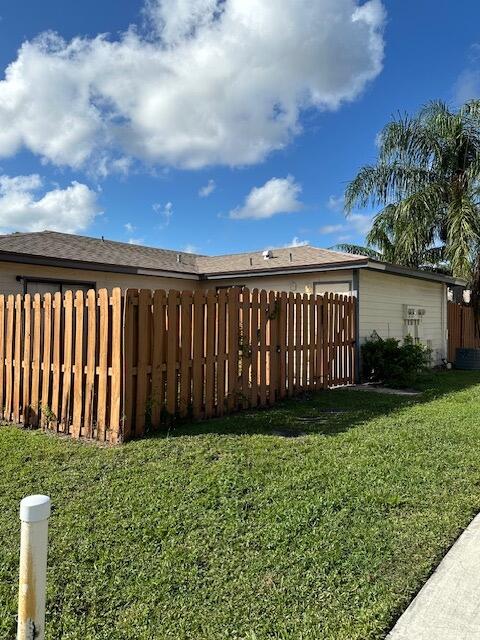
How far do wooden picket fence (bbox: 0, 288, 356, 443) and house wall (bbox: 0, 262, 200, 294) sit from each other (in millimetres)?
3755

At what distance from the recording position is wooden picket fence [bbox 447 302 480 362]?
17047 mm

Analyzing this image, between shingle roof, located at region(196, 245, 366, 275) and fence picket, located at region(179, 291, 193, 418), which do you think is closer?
fence picket, located at region(179, 291, 193, 418)

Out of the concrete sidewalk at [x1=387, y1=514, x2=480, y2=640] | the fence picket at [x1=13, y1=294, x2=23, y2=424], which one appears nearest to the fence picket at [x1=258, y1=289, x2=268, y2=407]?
the fence picket at [x1=13, y1=294, x2=23, y2=424]

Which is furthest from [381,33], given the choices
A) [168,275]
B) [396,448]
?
[396,448]

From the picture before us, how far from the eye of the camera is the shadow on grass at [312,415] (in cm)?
604

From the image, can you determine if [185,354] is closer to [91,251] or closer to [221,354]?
[221,354]

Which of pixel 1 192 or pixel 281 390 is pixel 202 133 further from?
pixel 281 390

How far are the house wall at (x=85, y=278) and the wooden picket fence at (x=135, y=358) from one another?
12.3 feet

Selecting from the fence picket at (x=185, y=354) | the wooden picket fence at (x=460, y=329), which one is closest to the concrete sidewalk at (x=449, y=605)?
the fence picket at (x=185, y=354)

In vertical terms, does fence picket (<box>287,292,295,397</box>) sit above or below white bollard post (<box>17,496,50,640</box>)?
above

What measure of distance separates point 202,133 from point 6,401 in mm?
12059

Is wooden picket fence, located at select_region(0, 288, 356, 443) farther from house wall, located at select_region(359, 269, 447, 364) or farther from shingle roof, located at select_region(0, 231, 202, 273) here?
shingle roof, located at select_region(0, 231, 202, 273)

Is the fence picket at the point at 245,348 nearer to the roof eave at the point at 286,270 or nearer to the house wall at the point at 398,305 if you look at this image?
the roof eave at the point at 286,270

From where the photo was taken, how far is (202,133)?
16172 mm
